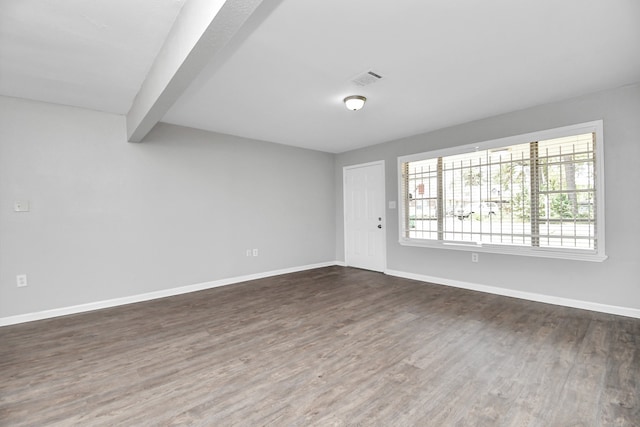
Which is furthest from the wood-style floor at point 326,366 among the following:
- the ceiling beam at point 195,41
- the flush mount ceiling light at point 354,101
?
the flush mount ceiling light at point 354,101

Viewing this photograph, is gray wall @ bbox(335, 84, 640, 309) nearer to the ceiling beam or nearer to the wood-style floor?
the wood-style floor

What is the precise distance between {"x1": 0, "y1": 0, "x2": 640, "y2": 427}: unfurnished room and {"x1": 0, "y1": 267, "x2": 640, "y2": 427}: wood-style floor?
2cm

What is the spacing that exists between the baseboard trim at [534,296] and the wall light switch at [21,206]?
17.4 feet

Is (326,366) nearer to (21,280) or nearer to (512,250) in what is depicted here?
(512,250)

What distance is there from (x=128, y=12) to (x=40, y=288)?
10.6ft

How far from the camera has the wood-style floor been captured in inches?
68.9

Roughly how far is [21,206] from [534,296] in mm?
6235

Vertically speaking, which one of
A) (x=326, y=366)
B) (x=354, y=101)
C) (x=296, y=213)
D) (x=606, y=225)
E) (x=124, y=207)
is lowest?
(x=326, y=366)

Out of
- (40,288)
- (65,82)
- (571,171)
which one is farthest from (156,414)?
(571,171)

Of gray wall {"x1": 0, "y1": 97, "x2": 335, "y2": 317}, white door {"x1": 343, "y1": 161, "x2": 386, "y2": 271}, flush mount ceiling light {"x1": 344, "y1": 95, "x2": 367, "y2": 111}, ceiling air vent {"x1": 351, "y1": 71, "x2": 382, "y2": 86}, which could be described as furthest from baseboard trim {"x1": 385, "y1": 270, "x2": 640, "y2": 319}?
ceiling air vent {"x1": 351, "y1": 71, "x2": 382, "y2": 86}

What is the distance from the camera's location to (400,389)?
1.97 metres

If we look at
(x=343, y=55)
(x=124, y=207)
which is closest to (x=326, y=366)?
(x=343, y=55)

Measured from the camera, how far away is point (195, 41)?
1721 mm

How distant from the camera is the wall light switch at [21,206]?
320 centimetres
